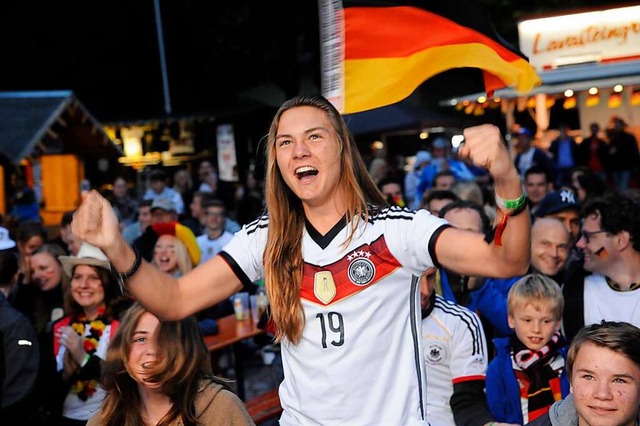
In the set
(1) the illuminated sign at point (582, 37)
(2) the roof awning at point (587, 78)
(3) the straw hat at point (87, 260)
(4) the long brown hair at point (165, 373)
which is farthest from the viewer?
(1) the illuminated sign at point (582, 37)

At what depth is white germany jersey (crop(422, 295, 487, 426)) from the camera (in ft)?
14.3

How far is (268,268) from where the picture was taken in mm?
3111

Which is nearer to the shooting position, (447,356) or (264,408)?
(447,356)

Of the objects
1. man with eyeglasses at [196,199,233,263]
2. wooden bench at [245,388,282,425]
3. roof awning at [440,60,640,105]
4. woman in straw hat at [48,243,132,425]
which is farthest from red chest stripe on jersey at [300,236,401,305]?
roof awning at [440,60,640,105]

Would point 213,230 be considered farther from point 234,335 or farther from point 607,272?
point 607,272

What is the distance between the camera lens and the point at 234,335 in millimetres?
7184

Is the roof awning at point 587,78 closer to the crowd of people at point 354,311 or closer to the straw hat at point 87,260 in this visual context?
the crowd of people at point 354,311

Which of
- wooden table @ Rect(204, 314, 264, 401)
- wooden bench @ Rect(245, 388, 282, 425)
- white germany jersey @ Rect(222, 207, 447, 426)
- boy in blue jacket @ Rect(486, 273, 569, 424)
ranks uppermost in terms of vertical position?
white germany jersey @ Rect(222, 207, 447, 426)

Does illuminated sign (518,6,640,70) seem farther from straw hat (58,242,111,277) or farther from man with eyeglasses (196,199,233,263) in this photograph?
straw hat (58,242,111,277)

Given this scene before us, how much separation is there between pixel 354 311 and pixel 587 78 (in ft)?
50.8

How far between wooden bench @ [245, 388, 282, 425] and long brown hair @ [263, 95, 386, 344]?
3137 mm

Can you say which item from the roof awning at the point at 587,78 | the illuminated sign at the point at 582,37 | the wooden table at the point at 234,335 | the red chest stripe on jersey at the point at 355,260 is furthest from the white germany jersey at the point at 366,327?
the illuminated sign at the point at 582,37

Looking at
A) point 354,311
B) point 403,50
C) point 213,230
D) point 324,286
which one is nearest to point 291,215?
point 324,286

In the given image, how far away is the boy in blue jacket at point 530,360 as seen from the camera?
4.38 meters
